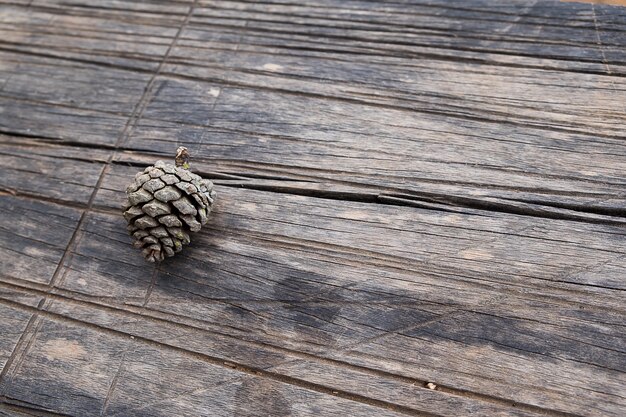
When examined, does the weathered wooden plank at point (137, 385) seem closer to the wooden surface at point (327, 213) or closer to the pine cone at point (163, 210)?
Result: the wooden surface at point (327, 213)

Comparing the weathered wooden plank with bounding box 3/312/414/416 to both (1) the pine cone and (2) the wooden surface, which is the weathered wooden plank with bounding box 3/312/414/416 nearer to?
(2) the wooden surface

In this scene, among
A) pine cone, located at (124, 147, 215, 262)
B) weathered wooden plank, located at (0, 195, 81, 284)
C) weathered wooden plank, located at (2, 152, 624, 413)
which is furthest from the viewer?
weathered wooden plank, located at (0, 195, 81, 284)

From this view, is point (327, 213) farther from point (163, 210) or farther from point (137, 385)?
point (137, 385)

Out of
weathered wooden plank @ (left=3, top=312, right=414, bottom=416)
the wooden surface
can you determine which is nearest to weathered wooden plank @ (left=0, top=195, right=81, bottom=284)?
the wooden surface

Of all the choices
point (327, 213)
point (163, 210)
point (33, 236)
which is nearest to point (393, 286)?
point (327, 213)

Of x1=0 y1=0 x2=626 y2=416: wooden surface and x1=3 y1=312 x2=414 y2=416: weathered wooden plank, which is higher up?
x1=0 y1=0 x2=626 y2=416: wooden surface

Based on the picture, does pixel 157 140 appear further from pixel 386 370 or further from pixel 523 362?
pixel 523 362
